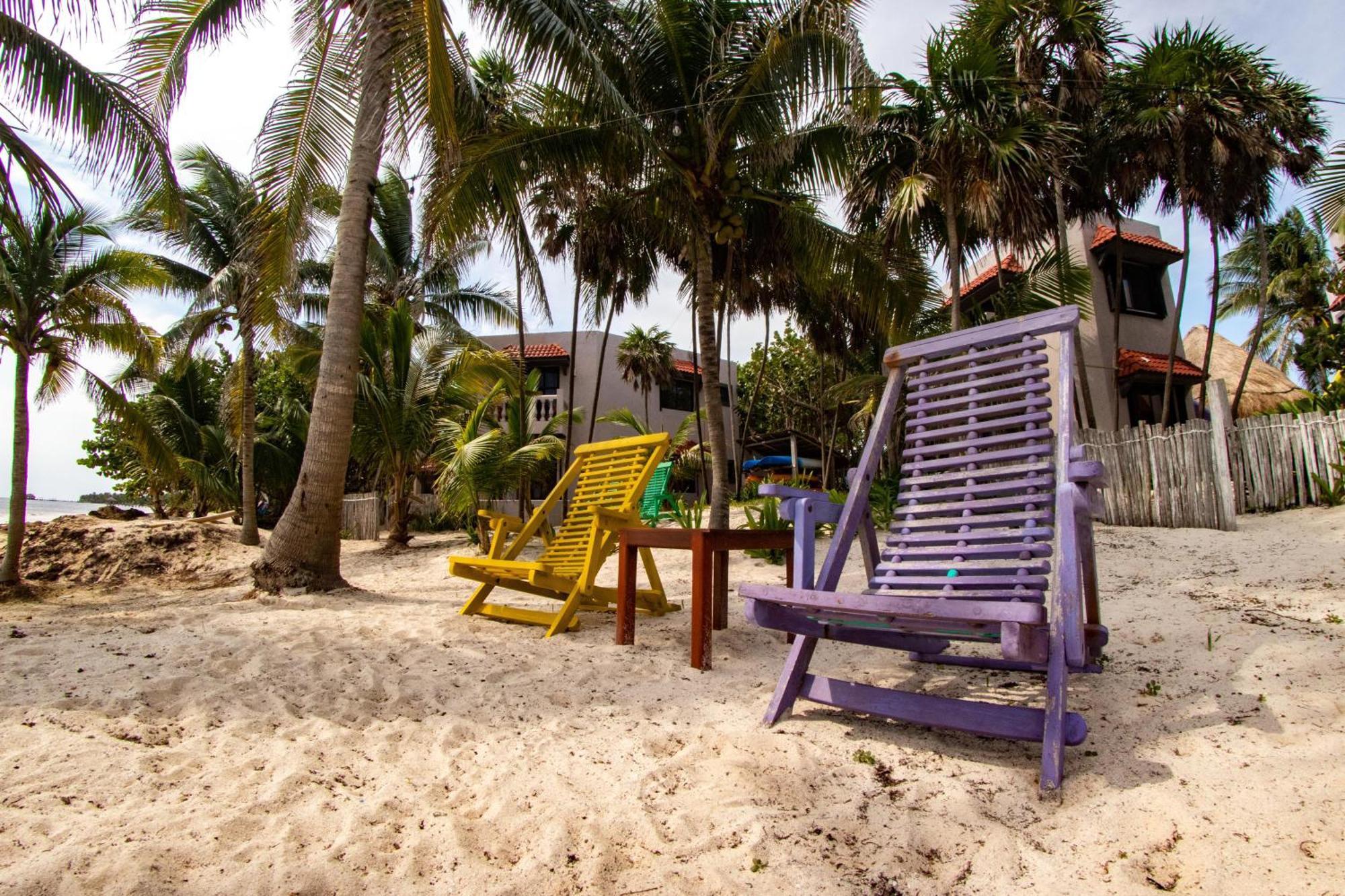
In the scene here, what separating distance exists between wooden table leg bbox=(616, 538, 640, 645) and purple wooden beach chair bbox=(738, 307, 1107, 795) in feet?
4.24

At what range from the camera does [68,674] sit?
2.98 m

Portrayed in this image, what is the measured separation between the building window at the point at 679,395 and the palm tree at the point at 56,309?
646 inches

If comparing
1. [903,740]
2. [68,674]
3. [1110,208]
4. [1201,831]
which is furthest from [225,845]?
[1110,208]

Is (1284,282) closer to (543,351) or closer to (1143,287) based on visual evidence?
(1143,287)

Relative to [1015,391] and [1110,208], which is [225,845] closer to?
[1015,391]

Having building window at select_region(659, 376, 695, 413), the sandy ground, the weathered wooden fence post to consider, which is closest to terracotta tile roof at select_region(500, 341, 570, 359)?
building window at select_region(659, 376, 695, 413)

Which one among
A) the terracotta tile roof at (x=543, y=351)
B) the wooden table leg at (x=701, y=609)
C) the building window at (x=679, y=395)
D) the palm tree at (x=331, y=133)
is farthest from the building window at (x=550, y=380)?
the wooden table leg at (x=701, y=609)

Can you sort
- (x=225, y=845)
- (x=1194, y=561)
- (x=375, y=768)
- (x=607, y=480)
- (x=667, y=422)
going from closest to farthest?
(x=225, y=845)
(x=375, y=768)
(x=607, y=480)
(x=1194, y=561)
(x=667, y=422)

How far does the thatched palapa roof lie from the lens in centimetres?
1808

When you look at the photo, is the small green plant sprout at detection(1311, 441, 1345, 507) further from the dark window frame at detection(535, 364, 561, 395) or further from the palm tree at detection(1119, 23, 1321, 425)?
the dark window frame at detection(535, 364, 561, 395)

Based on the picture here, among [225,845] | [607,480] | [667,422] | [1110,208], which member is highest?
[1110,208]

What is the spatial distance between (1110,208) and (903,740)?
1329cm

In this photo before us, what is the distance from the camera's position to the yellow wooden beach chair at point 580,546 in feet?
14.3

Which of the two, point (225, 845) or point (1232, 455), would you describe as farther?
point (1232, 455)
